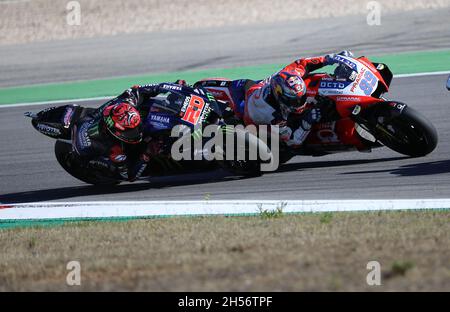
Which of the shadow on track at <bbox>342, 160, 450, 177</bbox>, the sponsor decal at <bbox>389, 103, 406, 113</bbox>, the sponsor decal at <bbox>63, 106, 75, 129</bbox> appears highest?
the sponsor decal at <bbox>389, 103, 406, 113</bbox>

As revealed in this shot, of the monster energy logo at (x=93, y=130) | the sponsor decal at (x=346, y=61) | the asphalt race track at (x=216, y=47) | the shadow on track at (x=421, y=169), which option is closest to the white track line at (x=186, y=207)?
the monster energy logo at (x=93, y=130)

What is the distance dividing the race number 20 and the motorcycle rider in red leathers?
0.63 metres

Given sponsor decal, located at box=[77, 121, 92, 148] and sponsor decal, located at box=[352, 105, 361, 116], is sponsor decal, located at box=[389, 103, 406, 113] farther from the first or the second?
sponsor decal, located at box=[77, 121, 92, 148]

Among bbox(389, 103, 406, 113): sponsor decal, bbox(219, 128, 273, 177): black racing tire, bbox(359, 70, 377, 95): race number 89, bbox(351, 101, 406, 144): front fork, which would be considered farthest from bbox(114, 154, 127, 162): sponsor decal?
bbox(389, 103, 406, 113): sponsor decal

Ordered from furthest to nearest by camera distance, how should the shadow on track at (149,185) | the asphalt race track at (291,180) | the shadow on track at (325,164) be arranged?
the shadow on track at (149,185) → the shadow on track at (325,164) → the asphalt race track at (291,180)

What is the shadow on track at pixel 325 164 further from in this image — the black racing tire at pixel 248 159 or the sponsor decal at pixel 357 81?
the sponsor decal at pixel 357 81

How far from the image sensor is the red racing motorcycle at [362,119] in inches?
412

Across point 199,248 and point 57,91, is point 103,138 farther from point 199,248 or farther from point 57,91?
point 57,91

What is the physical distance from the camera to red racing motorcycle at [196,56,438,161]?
34.3ft

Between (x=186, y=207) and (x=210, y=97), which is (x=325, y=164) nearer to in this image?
(x=210, y=97)

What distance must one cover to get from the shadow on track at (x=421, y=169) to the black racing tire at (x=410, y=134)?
0.20 m

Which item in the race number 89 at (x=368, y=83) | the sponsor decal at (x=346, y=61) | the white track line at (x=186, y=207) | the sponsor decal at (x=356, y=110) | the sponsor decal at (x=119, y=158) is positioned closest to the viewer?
the white track line at (x=186, y=207)

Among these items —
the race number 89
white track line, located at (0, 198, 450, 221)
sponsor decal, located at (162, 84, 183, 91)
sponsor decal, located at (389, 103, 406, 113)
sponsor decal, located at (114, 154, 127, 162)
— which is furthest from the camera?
sponsor decal, located at (162, 84, 183, 91)

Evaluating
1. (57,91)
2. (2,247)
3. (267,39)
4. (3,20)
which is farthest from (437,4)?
(2,247)
